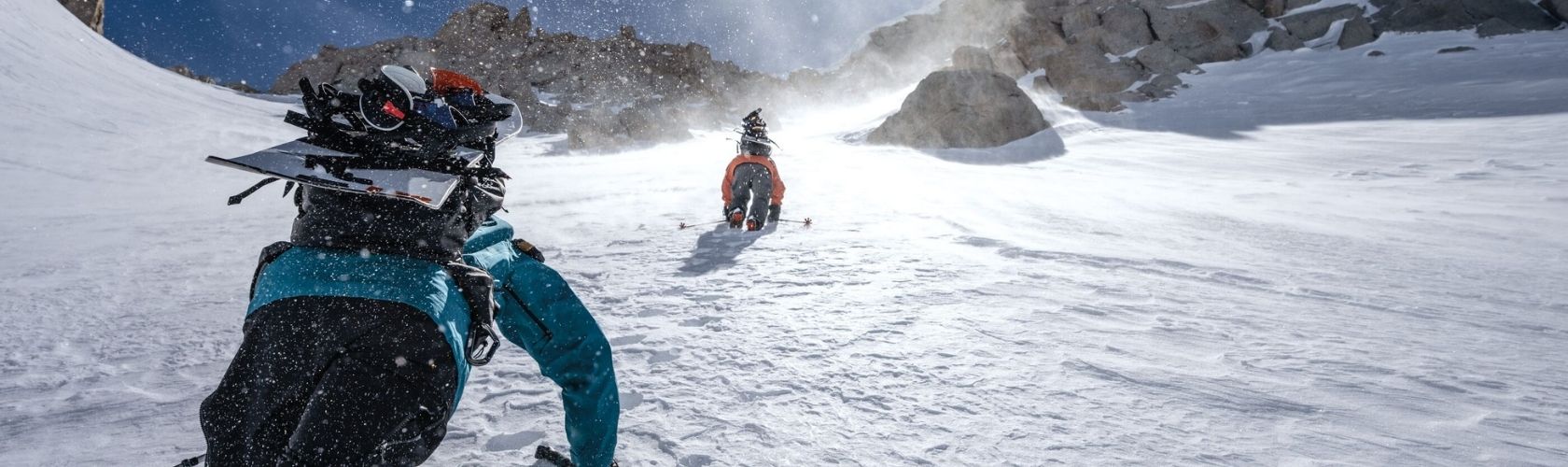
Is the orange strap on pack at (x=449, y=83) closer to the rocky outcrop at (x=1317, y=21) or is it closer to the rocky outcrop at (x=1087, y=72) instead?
the rocky outcrop at (x=1087, y=72)

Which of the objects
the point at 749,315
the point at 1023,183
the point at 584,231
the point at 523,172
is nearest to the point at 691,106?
the point at 523,172

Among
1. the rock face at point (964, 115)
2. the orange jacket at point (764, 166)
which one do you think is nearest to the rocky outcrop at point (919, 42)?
the rock face at point (964, 115)

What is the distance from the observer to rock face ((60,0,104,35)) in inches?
1232

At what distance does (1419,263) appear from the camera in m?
4.48

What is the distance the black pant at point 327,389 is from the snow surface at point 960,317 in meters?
0.99

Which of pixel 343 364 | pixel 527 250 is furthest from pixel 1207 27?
pixel 343 364

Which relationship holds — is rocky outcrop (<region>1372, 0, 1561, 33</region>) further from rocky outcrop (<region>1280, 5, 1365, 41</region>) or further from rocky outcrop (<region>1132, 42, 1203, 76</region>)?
rocky outcrop (<region>1132, 42, 1203, 76</region>)

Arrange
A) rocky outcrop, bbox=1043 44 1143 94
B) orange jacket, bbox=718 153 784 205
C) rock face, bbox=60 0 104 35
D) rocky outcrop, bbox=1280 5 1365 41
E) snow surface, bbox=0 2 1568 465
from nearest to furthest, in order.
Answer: snow surface, bbox=0 2 1568 465 < orange jacket, bbox=718 153 784 205 < rocky outcrop, bbox=1043 44 1143 94 < rocky outcrop, bbox=1280 5 1365 41 < rock face, bbox=60 0 104 35

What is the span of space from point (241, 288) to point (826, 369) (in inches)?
152

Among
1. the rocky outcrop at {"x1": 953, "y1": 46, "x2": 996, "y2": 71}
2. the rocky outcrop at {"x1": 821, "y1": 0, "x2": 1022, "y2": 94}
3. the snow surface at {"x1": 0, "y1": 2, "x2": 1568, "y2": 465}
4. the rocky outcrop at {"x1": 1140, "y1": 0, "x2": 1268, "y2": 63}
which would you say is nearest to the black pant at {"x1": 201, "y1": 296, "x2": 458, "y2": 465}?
the snow surface at {"x1": 0, "y1": 2, "x2": 1568, "y2": 465}

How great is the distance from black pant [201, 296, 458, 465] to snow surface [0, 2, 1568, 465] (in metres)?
0.99

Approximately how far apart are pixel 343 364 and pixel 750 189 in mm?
5927

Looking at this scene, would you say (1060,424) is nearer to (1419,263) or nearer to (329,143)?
(329,143)

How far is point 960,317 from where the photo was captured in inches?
138
